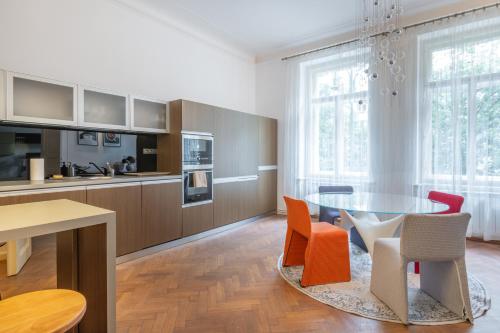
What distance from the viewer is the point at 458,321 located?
1.93 m

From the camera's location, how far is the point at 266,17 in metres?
4.23

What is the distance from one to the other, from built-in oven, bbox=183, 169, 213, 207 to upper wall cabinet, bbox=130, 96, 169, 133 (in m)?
0.70

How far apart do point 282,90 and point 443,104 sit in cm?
271

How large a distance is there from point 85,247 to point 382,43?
3987 millimetres

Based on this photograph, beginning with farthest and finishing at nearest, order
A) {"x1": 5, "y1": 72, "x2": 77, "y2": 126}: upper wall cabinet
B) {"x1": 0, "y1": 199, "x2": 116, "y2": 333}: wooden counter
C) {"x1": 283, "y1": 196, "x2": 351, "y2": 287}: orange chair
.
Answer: {"x1": 5, "y1": 72, "x2": 77, "y2": 126}: upper wall cabinet, {"x1": 283, "y1": 196, "x2": 351, "y2": 287}: orange chair, {"x1": 0, "y1": 199, "x2": 116, "y2": 333}: wooden counter

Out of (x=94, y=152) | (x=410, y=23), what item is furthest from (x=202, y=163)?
(x=410, y=23)

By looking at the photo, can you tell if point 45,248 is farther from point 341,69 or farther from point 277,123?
point 341,69

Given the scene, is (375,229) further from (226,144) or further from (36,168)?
(36,168)

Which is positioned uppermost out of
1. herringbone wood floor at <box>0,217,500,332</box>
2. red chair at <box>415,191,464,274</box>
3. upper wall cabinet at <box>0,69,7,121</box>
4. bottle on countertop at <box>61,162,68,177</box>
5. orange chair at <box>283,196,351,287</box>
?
upper wall cabinet at <box>0,69,7,121</box>

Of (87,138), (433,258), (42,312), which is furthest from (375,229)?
(87,138)

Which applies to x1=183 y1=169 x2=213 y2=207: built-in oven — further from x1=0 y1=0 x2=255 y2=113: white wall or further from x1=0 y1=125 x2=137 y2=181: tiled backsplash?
x1=0 y1=0 x2=255 y2=113: white wall

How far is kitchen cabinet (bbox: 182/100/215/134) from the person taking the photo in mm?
3670

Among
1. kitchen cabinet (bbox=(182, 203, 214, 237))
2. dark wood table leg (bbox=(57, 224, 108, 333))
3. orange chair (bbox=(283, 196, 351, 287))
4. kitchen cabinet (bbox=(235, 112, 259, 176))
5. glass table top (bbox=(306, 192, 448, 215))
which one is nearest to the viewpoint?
dark wood table leg (bbox=(57, 224, 108, 333))

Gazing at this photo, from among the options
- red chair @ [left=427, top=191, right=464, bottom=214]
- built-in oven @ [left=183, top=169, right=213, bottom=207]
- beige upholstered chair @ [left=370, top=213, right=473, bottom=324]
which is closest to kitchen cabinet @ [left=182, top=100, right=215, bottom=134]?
built-in oven @ [left=183, top=169, right=213, bottom=207]
